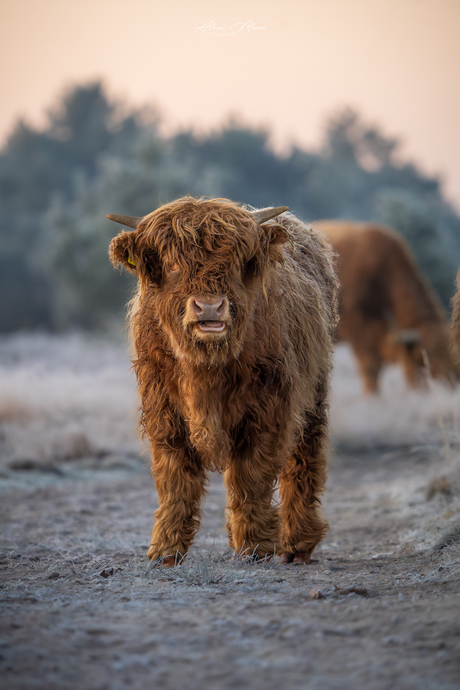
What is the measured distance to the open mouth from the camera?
335cm

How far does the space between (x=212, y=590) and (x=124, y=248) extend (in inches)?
70.8

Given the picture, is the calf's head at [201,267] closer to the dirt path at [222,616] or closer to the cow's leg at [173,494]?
the cow's leg at [173,494]

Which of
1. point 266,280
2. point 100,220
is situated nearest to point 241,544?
point 266,280

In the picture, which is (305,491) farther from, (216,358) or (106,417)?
(106,417)

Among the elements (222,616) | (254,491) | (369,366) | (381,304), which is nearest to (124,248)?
(254,491)


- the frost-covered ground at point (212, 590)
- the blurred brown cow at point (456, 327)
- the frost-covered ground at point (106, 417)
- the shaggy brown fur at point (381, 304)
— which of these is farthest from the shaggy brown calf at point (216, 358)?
the shaggy brown fur at point (381, 304)

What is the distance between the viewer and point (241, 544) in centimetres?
398

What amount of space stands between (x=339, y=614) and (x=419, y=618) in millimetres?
Answer: 309

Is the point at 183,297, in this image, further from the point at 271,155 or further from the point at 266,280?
the point at 271,155

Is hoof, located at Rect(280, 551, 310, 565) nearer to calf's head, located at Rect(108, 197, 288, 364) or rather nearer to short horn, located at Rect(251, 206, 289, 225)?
calf's head, located at Rect(108, 197, 288, 364)

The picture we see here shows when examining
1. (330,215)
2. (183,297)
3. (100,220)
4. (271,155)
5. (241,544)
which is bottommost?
(241,544)

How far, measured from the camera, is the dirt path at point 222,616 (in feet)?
7.18

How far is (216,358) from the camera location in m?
3.50

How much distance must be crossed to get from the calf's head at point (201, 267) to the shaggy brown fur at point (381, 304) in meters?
9.08
